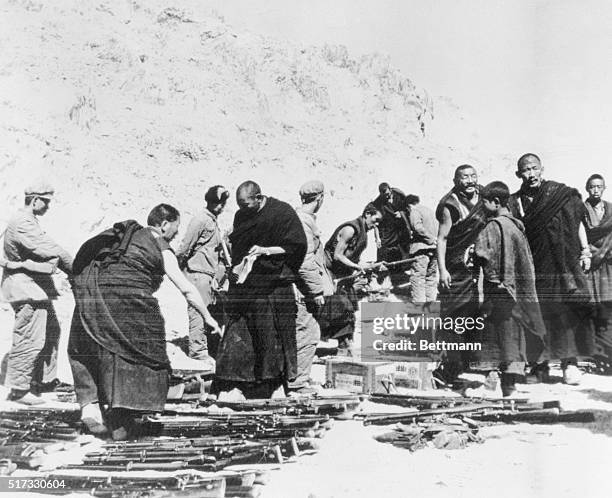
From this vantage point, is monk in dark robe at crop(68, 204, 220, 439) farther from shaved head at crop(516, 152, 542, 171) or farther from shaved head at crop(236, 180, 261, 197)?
shaved head at crop(516, 152, 542, 171)

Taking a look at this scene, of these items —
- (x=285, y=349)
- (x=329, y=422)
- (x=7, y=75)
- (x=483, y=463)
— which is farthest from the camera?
(x=7, y=75)

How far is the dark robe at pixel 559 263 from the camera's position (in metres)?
5.23

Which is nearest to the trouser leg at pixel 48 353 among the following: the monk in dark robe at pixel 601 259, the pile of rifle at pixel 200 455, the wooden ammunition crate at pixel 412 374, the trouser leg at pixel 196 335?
the pile of rifle at pixel 200 455

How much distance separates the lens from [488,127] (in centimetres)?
569

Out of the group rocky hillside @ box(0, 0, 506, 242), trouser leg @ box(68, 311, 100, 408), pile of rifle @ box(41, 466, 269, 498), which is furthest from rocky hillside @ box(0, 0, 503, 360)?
pile of rifle @ box(41, 466, 269, 498)

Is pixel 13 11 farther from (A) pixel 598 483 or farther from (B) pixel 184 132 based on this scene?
(A) pixel 598 483

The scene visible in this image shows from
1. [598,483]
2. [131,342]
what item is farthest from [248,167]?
[598,483]

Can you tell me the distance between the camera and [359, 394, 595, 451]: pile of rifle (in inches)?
178

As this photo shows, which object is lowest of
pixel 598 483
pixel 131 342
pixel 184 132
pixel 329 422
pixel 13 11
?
pixel 598 483

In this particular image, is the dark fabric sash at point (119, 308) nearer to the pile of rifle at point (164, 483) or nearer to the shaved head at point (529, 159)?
the pile of rifle at point (164, 483)

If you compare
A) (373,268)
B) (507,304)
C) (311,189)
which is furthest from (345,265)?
(507,304)

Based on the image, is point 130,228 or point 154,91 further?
point 154,91

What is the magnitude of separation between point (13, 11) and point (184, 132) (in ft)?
5.83

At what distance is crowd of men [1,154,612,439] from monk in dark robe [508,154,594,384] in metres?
0.01
